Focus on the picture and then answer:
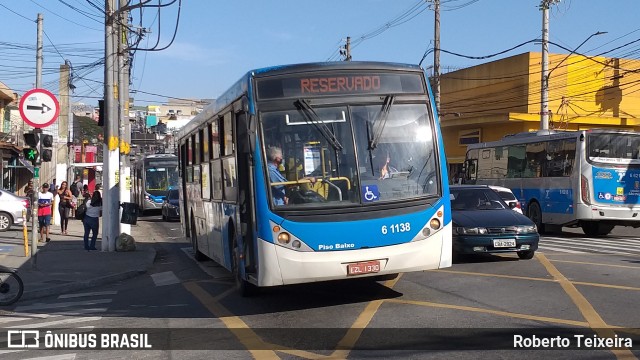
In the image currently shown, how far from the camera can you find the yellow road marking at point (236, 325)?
7382 millimetres

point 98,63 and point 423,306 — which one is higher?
point 98,63

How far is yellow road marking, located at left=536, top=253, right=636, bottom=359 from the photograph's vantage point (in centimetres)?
684

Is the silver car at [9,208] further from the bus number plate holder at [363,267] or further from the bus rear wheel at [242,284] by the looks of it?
the bus number plate holder at [363,267]

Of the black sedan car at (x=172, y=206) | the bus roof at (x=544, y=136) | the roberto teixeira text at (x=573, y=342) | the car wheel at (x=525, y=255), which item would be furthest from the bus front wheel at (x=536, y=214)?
the black sedan car at (x=172, y=206)

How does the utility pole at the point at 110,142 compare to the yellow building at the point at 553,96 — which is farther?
the yellow building at the point at 553,96

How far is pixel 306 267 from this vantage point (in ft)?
29.3

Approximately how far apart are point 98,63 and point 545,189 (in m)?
23.1

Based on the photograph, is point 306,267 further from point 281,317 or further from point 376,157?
point 376,157

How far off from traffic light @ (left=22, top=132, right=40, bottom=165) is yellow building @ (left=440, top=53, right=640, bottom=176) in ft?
99.9

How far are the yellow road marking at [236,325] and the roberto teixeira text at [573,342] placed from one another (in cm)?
253

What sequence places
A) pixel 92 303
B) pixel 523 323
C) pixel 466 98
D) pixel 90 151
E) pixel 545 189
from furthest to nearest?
pixel 90 151, pixel 466 98, pixel 545 189, pixel 92 303, pixel 523 323

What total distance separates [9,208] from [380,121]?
21059mm

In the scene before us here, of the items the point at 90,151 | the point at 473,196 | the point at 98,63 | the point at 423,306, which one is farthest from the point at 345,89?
the point at 90,151

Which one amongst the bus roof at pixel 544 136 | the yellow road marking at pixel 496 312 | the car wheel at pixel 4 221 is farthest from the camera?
the car wheel at pixel 4 221
